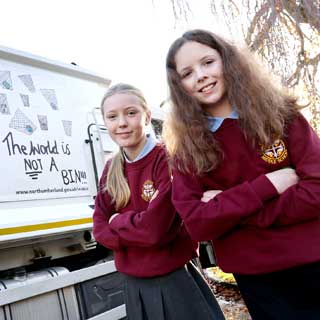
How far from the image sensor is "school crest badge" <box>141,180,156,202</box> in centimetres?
202

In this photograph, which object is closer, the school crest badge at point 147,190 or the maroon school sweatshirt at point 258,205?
the maroon school sweatshirt at point 258,205

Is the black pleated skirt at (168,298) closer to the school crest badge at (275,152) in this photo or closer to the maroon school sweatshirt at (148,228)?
the maroon school sweatshirt at (148,228)

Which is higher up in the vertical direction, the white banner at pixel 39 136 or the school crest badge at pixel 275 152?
the white banner at pixel 39 136

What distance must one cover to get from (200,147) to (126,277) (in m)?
0.81

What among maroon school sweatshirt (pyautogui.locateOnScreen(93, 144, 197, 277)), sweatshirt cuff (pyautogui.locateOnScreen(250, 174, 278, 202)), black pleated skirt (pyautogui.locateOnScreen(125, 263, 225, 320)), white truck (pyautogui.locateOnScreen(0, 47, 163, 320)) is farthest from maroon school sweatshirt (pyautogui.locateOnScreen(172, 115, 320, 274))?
white truck (pyautogui.locateOnScreen(0, 47, 163, 320))

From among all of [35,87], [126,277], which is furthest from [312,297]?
[35,87]

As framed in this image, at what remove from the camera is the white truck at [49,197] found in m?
2.62

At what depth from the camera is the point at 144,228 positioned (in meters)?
1.88

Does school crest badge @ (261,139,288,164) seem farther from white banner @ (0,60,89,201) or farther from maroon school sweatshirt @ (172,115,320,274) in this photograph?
white banner @ (0,60,89,201)

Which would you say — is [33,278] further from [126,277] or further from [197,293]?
[197,293]

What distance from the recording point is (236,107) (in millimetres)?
1620

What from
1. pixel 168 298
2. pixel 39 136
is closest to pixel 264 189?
pixel 168 298

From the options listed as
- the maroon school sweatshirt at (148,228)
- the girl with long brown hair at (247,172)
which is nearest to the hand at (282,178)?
the girl with long brown hair at (247,172)

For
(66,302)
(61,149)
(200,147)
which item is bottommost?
(66,302)
